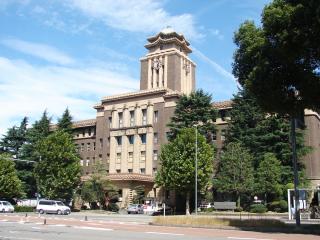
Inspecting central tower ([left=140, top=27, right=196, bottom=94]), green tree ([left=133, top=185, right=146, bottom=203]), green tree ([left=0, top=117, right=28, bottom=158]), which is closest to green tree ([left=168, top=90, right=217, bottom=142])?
green tree ([left=133, top=185, right=146, bottom=203])

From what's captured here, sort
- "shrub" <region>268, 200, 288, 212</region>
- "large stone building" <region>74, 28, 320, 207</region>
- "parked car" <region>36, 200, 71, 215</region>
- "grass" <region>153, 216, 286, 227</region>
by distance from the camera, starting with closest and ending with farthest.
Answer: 1. "grass" <region>153, 216, 286, 227</region>
2. "shrub" <region>268, 200, 288, 212</region>
3. "parked car" <region>36, 200, 71, 215</region>
4. "large stone building" <region>74, 28, 320, 207</region>

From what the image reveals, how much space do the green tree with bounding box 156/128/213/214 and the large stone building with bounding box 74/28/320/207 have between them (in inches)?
433

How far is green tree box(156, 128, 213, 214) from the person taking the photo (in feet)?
170

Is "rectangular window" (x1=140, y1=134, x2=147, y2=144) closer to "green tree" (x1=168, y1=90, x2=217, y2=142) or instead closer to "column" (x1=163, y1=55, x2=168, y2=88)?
"green tree" (x1=168, y1=90, x2=217, y2=142)

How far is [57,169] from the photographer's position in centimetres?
6116

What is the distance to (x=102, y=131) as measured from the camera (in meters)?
75.4

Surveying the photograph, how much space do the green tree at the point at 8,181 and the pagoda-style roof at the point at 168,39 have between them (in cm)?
3561

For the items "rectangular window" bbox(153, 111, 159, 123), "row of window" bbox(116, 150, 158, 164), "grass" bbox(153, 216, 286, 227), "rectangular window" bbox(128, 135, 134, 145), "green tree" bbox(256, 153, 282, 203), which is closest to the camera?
"grass" bbox(153, 216, 286, 227)

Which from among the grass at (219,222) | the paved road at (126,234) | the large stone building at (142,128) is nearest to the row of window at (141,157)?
the large stone building at (142,128)

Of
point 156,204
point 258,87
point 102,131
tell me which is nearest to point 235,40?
point 258,87

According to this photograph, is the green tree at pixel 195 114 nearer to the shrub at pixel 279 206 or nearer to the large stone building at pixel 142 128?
the large stone building at pixel 142 128

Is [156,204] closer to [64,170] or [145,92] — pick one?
[64,170]

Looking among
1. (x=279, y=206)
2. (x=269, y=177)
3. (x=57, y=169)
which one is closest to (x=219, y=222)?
(x=279, y=206)

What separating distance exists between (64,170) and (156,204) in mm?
13165
